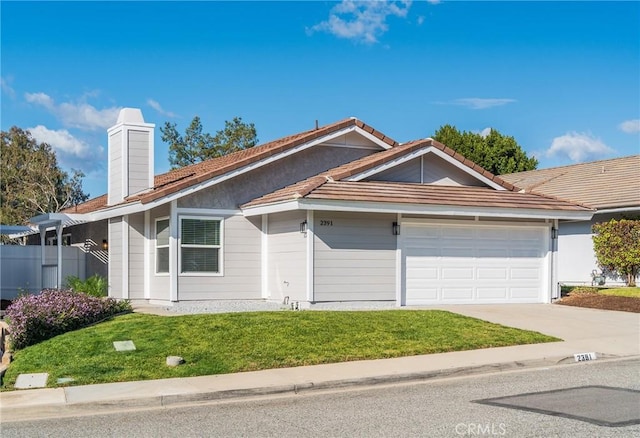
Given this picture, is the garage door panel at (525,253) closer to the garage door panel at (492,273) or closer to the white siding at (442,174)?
the garage door panel at (492,273)

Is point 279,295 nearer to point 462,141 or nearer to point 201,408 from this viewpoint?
point 201,408

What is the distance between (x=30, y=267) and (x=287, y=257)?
8818 millimetres

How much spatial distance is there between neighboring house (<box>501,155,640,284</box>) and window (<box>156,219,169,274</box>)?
38.8 feet

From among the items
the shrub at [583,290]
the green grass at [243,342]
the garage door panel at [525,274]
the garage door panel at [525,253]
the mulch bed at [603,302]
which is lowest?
the green grass at [243,342]

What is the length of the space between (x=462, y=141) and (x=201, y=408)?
42.3 metres

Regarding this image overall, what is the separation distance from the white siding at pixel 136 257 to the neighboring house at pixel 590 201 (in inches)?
484

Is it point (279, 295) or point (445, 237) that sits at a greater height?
point (445, 237)

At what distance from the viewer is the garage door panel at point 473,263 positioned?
19.7 m

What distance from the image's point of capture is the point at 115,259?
66.0 feet

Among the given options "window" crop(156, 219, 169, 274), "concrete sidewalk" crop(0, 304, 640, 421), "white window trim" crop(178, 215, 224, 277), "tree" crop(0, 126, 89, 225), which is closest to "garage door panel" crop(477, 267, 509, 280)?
"concrete sidewalk" crop(0, 304, 640, 421)

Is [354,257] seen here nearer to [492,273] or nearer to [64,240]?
[492,273]

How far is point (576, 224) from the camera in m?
26.6

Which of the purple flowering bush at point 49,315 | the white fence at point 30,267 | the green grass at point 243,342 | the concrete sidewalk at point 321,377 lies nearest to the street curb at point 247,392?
the concrete sidewalk at point 321,377

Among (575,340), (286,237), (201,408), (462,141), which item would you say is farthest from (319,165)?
(462,141)
